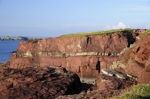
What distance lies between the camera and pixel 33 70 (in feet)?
91.4

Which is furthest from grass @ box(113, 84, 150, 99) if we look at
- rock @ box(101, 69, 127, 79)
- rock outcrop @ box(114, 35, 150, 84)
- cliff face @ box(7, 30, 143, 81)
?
cliff face @ box(7, 30, 143, 81)

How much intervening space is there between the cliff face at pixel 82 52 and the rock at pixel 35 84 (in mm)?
17048

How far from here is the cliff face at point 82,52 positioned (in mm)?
46000

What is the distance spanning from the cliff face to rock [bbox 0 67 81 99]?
671 inches

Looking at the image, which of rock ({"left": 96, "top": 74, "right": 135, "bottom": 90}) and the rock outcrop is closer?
rock ({"left": 96, "top": 74, "right": 135, "bottom": 90})

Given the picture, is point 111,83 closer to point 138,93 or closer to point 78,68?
→ point 138,93

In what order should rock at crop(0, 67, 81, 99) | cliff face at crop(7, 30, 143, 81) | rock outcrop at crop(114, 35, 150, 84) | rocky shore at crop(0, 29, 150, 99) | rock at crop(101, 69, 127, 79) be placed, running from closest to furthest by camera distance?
rock at crop(0, 67, 81, 99) → rocky shore at crop(0, 29, 150, 99) → rock outcrop at crop(114, 35, 150, 84) → rock at crop(101, 69, 127, 79) → cliff face at crop(7, 30, 143, 81)

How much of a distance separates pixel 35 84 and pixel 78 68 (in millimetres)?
22284

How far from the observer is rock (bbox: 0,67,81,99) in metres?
23.9

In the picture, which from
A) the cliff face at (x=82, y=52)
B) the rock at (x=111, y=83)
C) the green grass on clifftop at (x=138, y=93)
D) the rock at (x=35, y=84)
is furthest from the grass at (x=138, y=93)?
the cliff face at (x=82, y=52)

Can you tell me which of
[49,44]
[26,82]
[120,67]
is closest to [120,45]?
[49,44]

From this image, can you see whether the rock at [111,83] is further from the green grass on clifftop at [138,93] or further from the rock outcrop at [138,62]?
the green grass on clifftop at [138,93]

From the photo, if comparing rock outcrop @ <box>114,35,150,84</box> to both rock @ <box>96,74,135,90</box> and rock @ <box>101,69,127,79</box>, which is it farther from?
rock @ <box>96,74,135,90</box>

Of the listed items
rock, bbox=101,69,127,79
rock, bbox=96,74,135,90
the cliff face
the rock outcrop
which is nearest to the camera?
rock, bbox=96,74,135,90
